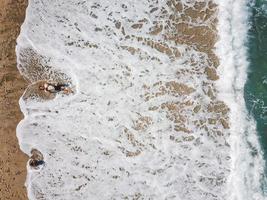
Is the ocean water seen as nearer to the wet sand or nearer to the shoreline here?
the shoreline

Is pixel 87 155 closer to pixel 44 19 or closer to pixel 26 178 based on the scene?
pixel 26 178

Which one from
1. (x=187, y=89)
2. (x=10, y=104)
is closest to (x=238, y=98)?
(x=187, y=89)

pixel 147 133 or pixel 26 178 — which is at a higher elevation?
pixel 147 133

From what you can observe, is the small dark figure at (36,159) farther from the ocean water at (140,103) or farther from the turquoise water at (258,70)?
the turquoise water at (258,70)

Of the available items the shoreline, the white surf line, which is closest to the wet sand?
the shoreline

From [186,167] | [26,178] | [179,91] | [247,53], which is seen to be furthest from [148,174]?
[247,53]

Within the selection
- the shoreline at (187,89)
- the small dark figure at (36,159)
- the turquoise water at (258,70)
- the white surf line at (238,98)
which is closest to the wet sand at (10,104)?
the small dark figure at (36,159)

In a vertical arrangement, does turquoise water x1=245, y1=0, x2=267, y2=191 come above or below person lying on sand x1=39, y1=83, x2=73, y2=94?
above
